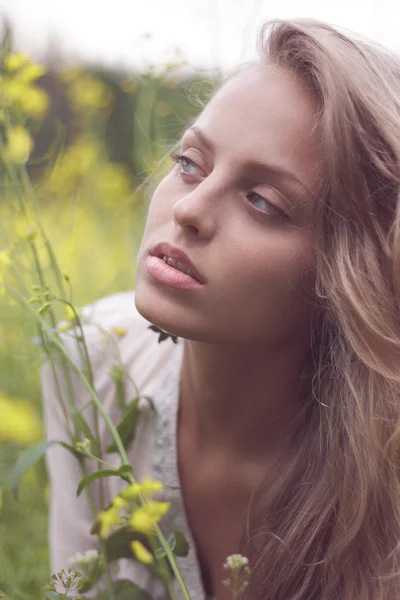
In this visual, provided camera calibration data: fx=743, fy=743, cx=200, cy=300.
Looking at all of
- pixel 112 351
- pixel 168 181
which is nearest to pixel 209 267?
pixel 168 181

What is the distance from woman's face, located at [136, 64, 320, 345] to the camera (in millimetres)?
846

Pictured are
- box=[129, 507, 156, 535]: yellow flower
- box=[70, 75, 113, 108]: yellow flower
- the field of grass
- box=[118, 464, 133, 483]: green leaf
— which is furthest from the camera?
box=[70, 75, 113, 108]: yellow flower

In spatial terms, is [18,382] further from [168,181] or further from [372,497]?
[372,497]

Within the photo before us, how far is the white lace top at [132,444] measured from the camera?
1.13 m

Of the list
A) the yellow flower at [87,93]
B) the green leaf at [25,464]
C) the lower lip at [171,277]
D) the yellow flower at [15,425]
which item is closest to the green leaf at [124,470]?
the green leaf at [25,464]

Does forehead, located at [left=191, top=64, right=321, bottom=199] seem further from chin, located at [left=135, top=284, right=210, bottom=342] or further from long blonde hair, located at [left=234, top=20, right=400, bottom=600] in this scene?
chin, located at [left=135, top=284, right=210, bottom=342]

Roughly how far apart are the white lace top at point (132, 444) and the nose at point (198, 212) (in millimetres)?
303

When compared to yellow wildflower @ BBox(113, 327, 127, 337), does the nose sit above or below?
above

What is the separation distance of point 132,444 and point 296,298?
0.40 meters

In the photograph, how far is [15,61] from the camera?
0.99 meters

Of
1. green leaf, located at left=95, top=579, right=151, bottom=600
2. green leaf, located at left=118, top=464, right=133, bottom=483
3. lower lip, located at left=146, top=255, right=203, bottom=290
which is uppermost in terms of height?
lower lip, located at left=146, top=255, right=203, bottom=290

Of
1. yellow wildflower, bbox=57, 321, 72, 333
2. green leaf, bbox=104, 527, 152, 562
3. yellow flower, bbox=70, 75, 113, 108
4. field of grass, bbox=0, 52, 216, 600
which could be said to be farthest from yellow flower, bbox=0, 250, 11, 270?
yellow flower, bbox=70, 75, 113, 108

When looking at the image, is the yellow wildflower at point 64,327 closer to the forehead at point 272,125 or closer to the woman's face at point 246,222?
the woman's face at point 246,222

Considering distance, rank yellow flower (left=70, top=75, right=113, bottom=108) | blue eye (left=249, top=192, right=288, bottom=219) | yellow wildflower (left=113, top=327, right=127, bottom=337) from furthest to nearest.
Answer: yellow flower (left=70, top=75, right=113, bottom=108), yellow wildflower (left=113, top=327, right=127, bottom=337), blue eye (left=249, top=192, right=288, bottom=219)
